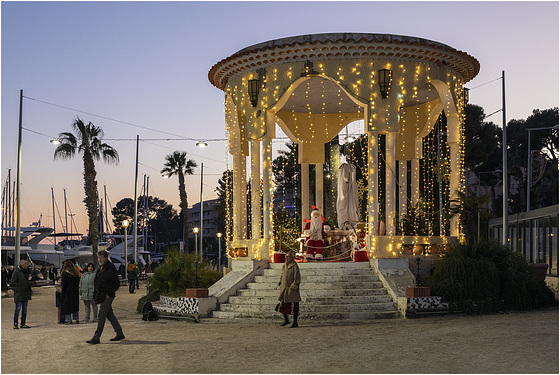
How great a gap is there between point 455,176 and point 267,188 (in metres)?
5.75

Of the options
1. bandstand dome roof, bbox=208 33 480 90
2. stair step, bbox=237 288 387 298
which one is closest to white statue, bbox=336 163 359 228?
bandstand dome roof, bbox=208 33 480 90

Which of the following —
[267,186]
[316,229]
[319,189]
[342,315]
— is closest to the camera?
[342,315]

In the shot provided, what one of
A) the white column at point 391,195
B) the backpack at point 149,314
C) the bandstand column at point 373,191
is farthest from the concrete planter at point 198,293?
the white column at point 391,195

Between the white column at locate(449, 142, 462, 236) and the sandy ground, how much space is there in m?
5.40

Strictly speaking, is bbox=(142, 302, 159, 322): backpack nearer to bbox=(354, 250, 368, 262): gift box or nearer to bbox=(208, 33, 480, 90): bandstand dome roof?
bbox=(354, 250, 368, 262): gift box

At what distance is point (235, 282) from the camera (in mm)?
18328

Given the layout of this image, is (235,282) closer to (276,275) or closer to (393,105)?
(276,275)

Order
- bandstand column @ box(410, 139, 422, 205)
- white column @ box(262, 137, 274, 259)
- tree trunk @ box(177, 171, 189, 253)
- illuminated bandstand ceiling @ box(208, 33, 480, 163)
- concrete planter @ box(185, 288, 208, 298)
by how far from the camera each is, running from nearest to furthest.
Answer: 1. concrete planter @ box(185, 288, 208, 298)
2. illuminated bandstand ceiling @ box(208, 33, 480, 163)
3. white column @ box(262, 137, 274, 259)
4. bandstand column @ box(410, 139, 422, 205)
5. tree trunk @ box(177, 171, 189, 253)

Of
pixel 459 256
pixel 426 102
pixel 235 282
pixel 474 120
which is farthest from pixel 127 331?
pixel 474 120

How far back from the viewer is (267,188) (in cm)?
2006

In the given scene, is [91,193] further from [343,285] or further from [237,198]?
[343,285]

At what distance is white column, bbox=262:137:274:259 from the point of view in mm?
19891

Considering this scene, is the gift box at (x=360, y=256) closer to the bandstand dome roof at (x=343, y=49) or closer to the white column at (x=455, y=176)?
the white column at (x=455, y=176)

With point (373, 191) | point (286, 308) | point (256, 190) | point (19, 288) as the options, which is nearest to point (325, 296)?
point (286, 308)
